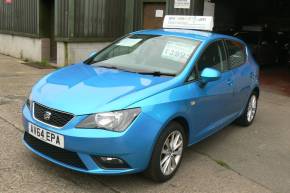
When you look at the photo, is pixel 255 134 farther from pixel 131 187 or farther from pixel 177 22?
pixel 131 187

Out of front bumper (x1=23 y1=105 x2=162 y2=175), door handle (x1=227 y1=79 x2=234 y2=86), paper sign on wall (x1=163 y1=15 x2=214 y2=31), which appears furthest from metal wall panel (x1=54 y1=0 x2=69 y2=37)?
front bumper (x1=23 y1=105 x2=162 y2=175)

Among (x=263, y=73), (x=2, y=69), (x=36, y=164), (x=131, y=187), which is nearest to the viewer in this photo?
(x=131, y=187)

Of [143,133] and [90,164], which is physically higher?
[143,133]

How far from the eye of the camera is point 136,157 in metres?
3.99

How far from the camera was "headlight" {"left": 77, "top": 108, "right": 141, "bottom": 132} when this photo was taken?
388cm

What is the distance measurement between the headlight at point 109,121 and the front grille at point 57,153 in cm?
34

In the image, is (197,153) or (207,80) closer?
(207,80)

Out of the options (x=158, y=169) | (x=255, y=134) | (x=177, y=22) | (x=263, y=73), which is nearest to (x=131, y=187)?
(x=158, y=169)

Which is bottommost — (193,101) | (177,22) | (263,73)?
(263,73)

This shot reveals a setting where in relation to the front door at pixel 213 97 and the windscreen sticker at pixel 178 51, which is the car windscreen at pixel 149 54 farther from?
the front door at pixel 213 97

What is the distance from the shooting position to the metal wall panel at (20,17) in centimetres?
1332

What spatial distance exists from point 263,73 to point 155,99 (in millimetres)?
10632

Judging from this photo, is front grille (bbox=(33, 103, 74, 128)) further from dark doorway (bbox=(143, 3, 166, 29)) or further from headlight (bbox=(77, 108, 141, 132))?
dark doorway (bbox=(143, 3, 166, 29))

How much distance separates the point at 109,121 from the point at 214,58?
7.17 feet
